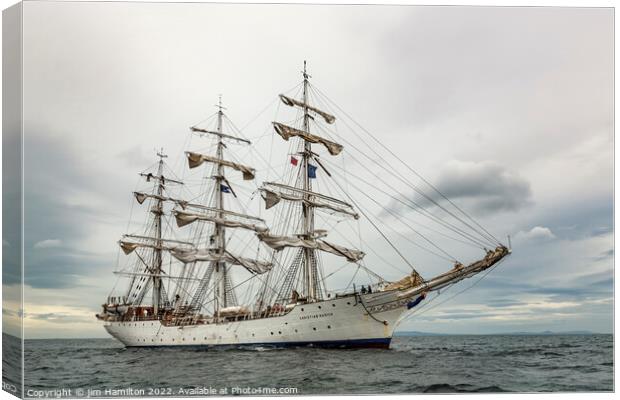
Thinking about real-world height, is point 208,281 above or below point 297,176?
below

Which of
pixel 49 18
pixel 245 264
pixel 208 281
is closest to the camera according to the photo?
pixel 49 18

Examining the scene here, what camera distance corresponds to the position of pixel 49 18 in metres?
17.0

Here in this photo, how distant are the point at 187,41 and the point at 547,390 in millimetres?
14263

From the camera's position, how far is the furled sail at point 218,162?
74.6 feet

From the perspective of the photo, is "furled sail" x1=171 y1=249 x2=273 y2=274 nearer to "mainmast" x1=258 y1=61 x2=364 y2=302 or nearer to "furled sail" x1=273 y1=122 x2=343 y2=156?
"mainmast" x1=258 y1=61 x2=364 y2=302

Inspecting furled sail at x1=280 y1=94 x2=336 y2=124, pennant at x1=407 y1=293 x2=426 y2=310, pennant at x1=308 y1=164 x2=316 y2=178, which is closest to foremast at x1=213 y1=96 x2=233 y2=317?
pennant at x1=308 y1=164 x2=316 y2=178

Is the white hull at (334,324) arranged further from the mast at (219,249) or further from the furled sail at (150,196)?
the furled sail at (150,196)

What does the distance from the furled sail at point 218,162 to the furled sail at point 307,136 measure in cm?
205

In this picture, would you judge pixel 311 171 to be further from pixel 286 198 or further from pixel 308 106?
pixel 308 106

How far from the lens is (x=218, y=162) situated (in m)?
25.0

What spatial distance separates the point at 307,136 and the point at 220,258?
7839 millimetres

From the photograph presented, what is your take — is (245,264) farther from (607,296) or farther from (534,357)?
(607,296)

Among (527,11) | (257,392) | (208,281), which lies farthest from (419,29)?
(208,281)

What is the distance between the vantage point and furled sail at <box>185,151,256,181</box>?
22728 millimetres
